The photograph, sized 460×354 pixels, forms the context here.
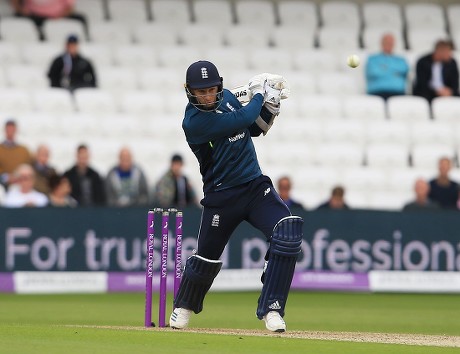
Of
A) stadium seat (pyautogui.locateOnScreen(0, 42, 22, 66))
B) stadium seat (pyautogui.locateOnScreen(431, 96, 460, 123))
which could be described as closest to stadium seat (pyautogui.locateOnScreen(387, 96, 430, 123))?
stadium seat (pyautogui.locateOnScreen(431, 96, 460, 123))

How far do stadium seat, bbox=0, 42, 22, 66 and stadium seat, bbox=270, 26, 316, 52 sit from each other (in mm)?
3471

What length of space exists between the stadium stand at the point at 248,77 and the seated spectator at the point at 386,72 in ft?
0.69

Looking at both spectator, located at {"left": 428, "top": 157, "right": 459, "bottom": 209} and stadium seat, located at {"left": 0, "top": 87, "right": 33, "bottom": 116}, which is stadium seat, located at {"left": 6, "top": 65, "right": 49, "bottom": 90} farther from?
spectator, located at {"left": 428, "top": 157, "right": 459, "bottom": 209}

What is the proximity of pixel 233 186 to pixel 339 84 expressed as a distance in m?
8.23

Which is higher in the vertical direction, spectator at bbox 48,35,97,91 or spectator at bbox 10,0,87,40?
spectator at bbox 10,0,87,40

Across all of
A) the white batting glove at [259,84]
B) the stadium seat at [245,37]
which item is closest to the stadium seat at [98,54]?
the stadium seat at [245,37]

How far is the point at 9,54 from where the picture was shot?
1553cm

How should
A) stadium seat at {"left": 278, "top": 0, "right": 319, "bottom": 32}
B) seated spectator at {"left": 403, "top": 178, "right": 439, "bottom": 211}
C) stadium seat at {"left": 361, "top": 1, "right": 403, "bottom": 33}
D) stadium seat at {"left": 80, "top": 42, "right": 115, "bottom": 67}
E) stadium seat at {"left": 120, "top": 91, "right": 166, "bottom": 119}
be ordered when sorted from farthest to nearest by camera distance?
stadium seat at {"left": 361, "top": 1, "right": 403, "bottom": 33}
stadium seat at {"left": 278, "top": 0, "right": 319, "bottom": 32}
stadium seat at {"left": 80, "top": 42, "right": 115, "bottom": 67}
stadium seat at {"left": 120, "top": 91, "right": 166, "bottom": 119}
seated spectator at {"left": 403, "top": 178, "right": 439, "bottom": 211}

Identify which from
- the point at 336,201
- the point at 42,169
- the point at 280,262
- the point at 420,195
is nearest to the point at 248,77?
the point at 336,201

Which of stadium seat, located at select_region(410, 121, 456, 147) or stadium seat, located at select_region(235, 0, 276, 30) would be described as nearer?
stadium seat, located at select_region(410, 121, 456, 147)

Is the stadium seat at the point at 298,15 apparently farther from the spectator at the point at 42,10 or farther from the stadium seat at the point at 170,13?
the spectator at the point at 42,10

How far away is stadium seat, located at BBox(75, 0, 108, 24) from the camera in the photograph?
16625 mm

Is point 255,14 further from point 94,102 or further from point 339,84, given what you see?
point 94,102

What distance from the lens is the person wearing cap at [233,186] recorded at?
8159 millimetres
